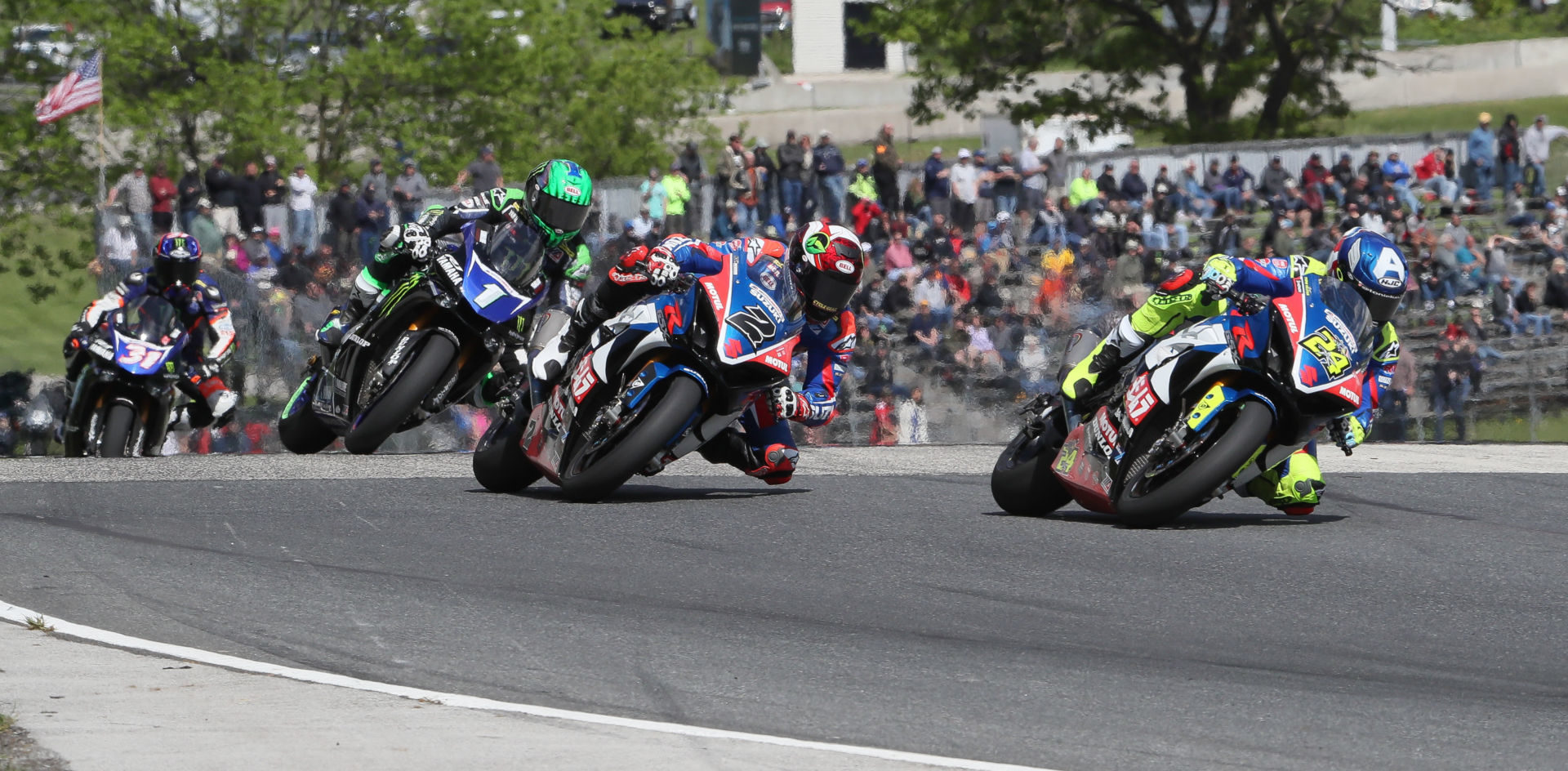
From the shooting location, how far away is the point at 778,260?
9.48 m

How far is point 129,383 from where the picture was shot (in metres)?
13.2

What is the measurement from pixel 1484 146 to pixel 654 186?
1071 centimetres

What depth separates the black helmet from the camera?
13376 mm

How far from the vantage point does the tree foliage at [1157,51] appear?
3706 centimetres

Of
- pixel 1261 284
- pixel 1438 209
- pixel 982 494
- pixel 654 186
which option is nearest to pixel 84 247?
pixel 654 186

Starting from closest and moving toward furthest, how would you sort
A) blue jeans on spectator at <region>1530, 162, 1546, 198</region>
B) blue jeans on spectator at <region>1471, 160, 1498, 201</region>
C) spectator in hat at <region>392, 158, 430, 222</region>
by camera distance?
spectator in hat at <region>392, 158, 430, 222</region>, blue jeans on spectator at <region>1530, 162, 1546, 198</region>, blue jeans on spectator at <region>1471, 160, 1498, 201</region>

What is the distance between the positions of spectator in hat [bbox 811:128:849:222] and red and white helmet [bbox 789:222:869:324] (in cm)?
1317

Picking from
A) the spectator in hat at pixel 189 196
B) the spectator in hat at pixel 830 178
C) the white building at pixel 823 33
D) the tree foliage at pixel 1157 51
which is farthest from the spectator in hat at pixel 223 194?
the white building at pixel 823 33

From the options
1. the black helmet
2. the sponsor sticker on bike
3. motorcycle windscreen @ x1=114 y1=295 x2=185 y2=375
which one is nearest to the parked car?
the black helmet

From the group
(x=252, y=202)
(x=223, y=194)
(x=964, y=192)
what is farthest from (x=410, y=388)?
(x=964, y=192)

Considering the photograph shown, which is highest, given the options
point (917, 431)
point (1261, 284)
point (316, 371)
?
point (1261, 284)

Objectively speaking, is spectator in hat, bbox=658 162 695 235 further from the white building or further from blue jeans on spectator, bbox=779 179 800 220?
the white building

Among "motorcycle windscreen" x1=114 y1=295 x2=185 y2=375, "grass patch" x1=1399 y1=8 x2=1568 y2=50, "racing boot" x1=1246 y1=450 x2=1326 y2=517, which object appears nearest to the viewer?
"racing boot" x1=1246 y1=450 x2=1326 y2=517

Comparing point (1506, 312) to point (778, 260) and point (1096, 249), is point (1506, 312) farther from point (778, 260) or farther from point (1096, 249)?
point (778, 260)
